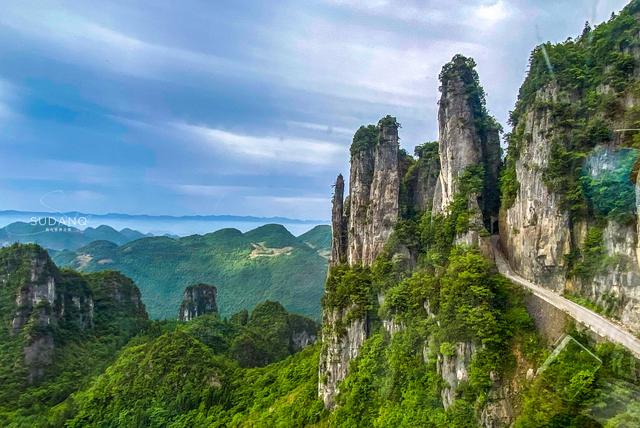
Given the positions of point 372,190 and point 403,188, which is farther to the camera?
point 372,190

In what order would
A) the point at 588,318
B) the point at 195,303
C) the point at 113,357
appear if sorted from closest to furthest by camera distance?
1. the point at 588,318
2. the point at 113,357
3. the point at 195,303

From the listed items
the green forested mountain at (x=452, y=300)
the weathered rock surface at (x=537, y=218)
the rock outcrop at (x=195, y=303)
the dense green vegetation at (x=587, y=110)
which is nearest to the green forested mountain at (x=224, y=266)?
the rock outcrop at (x=195, y=303)

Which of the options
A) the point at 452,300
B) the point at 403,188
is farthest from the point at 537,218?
the point at 403,188

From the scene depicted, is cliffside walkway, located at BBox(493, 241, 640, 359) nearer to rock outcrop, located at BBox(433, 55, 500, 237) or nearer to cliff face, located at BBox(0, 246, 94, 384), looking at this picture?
rock outcrop, located at BBox(433, 55, 500, 237)

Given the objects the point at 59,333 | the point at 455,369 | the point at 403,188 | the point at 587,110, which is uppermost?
the point at 587,110

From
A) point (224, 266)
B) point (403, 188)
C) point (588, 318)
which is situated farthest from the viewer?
point (224, 266)

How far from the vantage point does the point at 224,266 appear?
535 feet

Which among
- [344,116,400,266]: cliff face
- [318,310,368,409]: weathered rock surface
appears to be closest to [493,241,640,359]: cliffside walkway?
[344,116,400,266]: cliff face

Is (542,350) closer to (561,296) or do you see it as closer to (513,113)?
(561,296)

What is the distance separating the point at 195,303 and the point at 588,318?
88783mm

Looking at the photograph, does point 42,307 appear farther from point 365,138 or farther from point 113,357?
point 365,138

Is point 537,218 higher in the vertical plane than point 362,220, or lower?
lower

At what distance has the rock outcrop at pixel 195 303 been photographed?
96.4 m

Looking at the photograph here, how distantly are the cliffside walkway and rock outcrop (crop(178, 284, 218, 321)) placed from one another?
83271 millimetres
